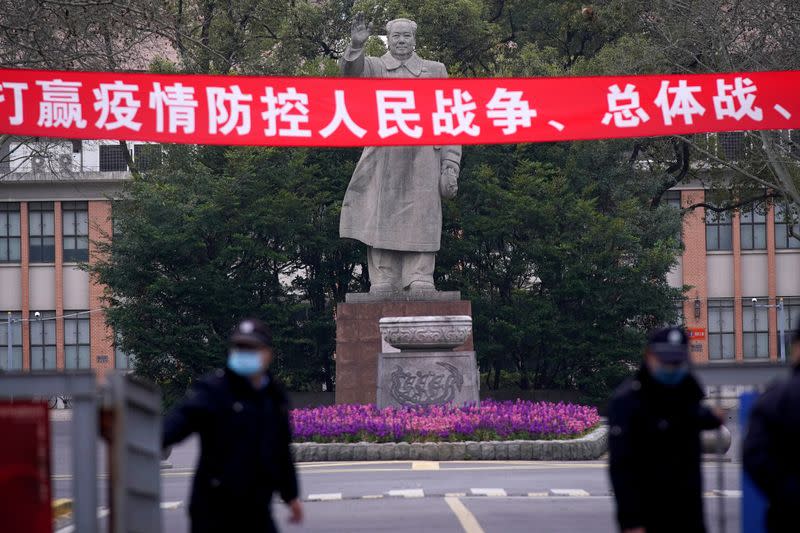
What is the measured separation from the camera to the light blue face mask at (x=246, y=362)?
7535 mm

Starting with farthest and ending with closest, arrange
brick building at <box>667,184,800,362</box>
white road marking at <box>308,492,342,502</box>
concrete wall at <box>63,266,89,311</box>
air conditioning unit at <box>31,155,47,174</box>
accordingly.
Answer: brick building at <box>667,184,800,362</box>, concrete wall at <box>63,266,89,311</box>, air conditioning unit at <box>31,155,47,174</box>, white road marking at <box>308,492,342,502</box>

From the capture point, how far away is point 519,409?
936 inches

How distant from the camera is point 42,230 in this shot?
194ft

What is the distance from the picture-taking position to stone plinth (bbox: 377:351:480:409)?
949 inches

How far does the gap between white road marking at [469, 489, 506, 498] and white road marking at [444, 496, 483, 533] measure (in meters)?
0.52

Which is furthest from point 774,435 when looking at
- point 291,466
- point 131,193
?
point 131,193

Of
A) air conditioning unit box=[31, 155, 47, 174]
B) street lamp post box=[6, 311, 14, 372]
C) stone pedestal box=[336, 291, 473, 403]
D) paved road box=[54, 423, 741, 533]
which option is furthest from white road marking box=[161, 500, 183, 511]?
street lamp post box=[6, 311, 14, 372]

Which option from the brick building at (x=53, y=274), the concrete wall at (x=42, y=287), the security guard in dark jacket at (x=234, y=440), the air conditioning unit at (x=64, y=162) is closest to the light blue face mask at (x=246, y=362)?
the security guard in dark jacket at (x=234, y=440)

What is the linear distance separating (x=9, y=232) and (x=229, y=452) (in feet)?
175

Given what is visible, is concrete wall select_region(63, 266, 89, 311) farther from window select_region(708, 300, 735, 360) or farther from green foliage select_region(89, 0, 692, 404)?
window select_region(708, 300, 735, 360)

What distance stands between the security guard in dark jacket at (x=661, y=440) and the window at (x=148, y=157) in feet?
119

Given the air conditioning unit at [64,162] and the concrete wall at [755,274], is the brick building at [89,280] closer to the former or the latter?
the concrete wall at [755,274]

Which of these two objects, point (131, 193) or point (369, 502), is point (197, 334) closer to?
point (131, 193)

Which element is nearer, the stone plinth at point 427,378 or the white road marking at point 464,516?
the white road marking at point 464,516
